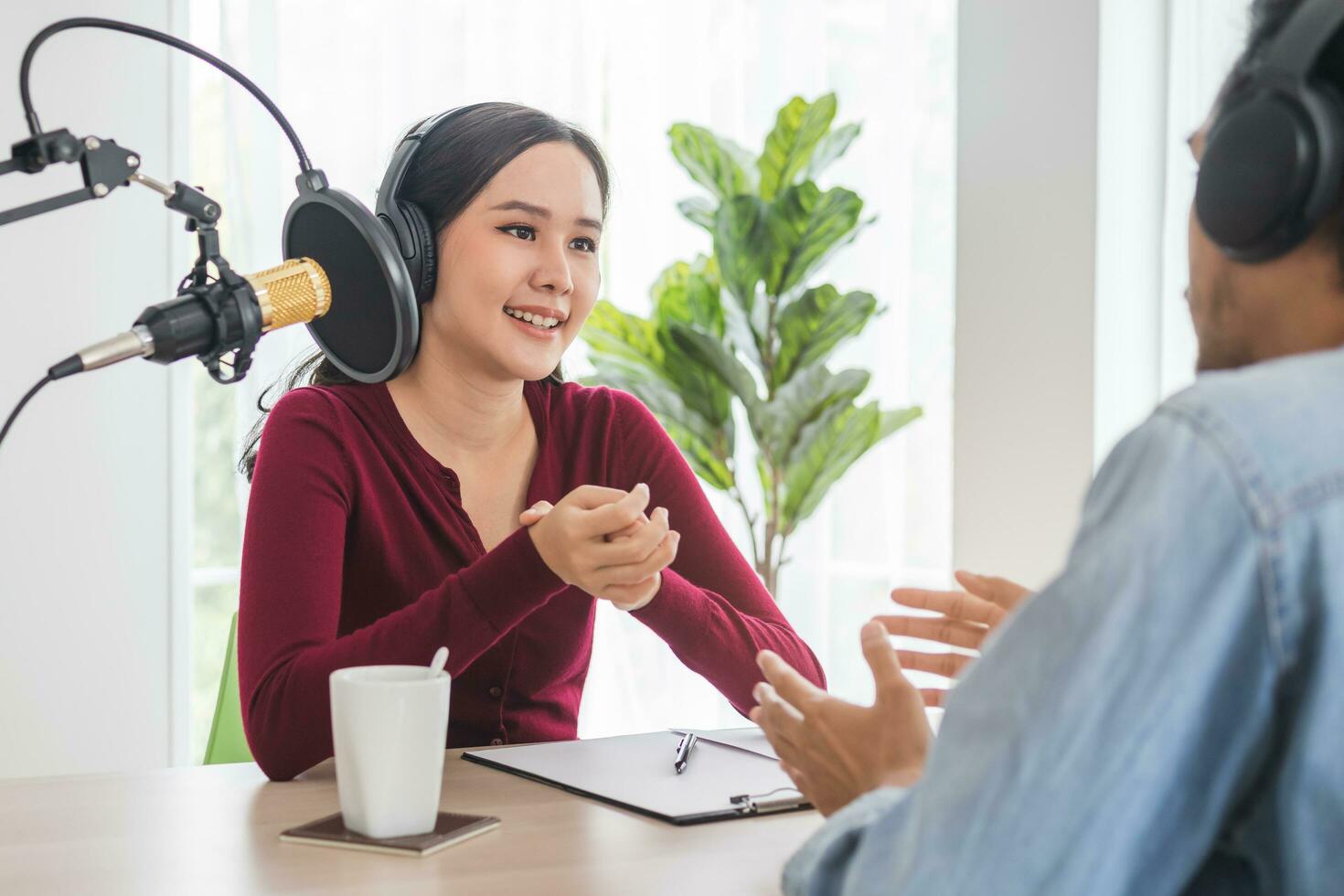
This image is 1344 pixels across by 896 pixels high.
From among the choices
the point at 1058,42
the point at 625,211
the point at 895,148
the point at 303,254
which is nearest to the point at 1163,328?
the point at 1058,42

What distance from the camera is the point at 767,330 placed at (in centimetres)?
280

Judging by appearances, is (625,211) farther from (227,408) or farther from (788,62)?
(227,408)

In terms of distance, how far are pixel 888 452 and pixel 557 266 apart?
1.66 m

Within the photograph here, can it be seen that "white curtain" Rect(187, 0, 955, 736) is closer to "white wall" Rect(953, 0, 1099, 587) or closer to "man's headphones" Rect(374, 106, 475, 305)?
"white wall" Rect(953, 0, 1099, 587)

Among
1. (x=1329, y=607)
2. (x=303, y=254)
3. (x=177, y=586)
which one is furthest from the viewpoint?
(x=177, y=586)

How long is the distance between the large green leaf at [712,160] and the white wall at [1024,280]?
0.50 meters

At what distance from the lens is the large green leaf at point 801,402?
8.80 feet

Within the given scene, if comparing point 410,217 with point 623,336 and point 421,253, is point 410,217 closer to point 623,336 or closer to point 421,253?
point 421,253

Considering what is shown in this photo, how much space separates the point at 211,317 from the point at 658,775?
0.56 m

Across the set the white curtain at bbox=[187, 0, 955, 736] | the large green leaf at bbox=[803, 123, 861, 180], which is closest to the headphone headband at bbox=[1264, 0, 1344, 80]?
the large green leaf at bbox=[803, 123, 861, 180]

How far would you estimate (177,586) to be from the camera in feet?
9.14

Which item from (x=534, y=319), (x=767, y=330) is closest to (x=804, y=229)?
(x=767, y=330)

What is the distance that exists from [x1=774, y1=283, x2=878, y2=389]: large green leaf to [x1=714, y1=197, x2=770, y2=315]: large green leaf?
10 centimetres

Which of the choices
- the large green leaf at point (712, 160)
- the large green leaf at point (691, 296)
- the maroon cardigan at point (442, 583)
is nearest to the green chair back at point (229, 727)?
the maroon cardigan at point (442, 583)
